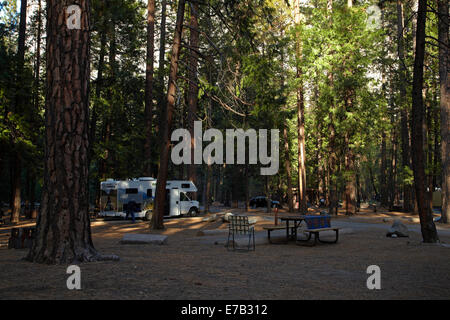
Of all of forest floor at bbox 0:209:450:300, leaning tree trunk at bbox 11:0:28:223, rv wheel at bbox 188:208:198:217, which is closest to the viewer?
forest floor at bbox 0:209:450:300

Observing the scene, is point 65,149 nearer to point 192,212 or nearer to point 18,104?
point 18,104

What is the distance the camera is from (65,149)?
749cm

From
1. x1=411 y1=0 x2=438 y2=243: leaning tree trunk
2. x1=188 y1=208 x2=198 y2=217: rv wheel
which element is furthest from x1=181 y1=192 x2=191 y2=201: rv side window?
x1=411 y1=0 x2=438 y2=243: leaning tree trunk

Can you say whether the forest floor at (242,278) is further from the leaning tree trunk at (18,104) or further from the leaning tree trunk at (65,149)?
the leaning tree trunk at (18,104)

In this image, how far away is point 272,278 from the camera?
6949 millimetres

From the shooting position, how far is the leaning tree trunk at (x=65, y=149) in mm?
7383

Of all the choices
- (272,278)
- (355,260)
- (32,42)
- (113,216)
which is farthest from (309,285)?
(32,42)

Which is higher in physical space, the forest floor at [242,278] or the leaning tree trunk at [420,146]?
the leaning tree trunk at [420,146]

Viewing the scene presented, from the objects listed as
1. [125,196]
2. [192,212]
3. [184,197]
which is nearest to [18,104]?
[125,196]

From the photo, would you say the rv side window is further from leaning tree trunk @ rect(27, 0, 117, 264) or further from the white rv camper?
leaning tree trunk @ rect(27, 0, 117, 264)

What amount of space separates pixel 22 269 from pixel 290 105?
27.8 m

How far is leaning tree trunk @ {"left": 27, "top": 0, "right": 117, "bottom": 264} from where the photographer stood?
738 centimetres

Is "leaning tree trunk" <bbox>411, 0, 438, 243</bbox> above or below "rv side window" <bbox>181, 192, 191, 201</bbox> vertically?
A: above

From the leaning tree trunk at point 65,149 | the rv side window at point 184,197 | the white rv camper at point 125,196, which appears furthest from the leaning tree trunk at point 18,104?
the leaning tree trunk at point 65,149
